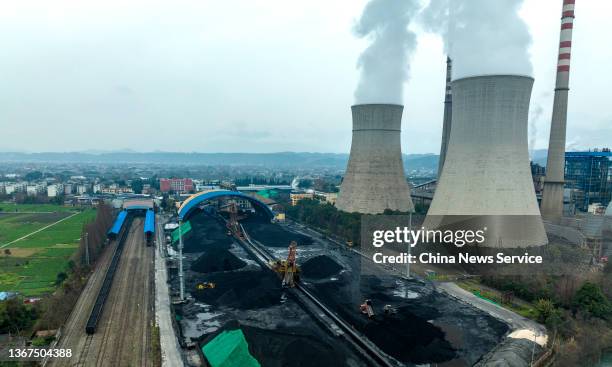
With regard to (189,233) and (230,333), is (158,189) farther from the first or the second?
(230,333)

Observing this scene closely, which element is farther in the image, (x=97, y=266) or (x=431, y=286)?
(x=97, y=266)

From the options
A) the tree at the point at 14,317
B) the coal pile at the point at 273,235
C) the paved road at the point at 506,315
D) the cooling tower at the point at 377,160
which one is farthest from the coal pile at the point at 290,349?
the cooling tower at the point at 377,160

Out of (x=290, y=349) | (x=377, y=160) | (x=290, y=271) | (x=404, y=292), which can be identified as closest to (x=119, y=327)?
(x=290, y=349)

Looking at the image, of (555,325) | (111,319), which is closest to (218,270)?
(111,319)

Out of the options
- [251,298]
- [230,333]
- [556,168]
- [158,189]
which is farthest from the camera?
[158,189]

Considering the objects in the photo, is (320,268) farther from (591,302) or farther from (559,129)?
(559,129)

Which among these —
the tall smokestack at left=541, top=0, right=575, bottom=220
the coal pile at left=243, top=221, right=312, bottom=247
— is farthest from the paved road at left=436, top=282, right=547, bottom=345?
the tall smokestack at left=541, top=0, right=575, bottom=220

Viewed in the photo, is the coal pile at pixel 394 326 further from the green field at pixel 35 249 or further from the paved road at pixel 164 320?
the green field at pixel 35 249

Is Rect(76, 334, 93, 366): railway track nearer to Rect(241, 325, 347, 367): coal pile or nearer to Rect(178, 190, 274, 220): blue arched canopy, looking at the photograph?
Rect(241, 325, 347, 367): coal pile
